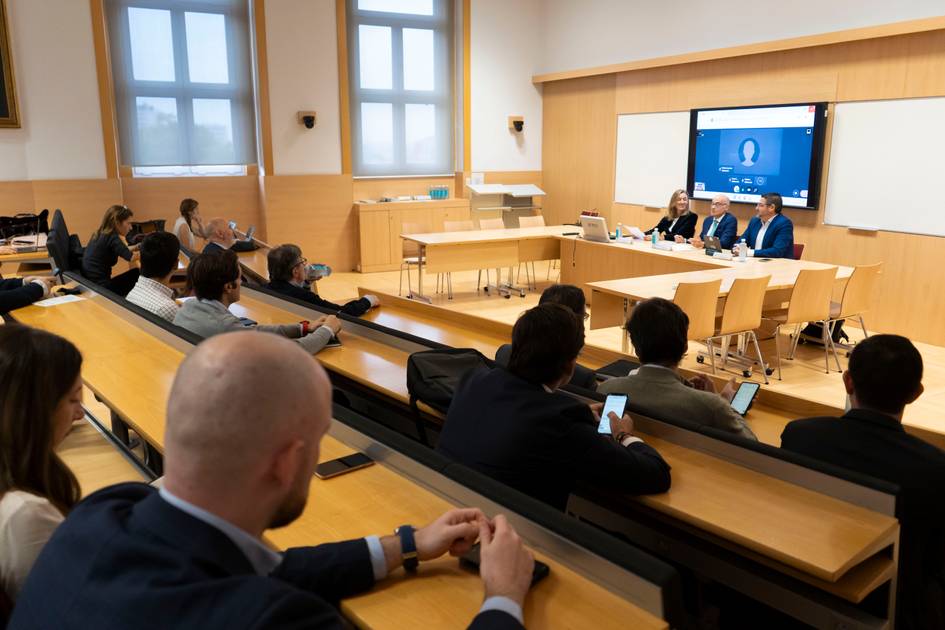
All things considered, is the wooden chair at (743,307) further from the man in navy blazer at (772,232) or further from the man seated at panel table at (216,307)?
the man seated at panel table at (216,307)

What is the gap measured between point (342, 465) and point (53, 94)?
28.8ft

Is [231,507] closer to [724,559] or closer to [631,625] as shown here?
[631,625]

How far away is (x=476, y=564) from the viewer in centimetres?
147

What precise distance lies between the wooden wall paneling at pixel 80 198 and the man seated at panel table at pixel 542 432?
859cm

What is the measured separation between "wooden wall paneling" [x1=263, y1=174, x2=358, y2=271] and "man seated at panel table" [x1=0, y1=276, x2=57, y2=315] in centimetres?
574

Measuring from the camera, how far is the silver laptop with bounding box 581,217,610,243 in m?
8.13

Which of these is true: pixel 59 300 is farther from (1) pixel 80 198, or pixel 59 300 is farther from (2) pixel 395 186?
(2) pixel 395 186

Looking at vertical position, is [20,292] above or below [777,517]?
above

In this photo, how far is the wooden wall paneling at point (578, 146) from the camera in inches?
419

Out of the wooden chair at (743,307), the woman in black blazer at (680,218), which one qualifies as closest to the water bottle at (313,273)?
the wooden chair at (743,307)

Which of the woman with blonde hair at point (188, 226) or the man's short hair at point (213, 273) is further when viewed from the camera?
the woman with blonde hair at point (188, 226)

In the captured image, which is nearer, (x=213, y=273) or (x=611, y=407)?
(x=611, y=407)

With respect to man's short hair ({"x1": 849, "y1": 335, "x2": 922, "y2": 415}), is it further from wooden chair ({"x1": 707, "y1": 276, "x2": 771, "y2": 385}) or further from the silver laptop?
the silver laptop

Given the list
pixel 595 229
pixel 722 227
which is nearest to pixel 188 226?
pixel 595 229
